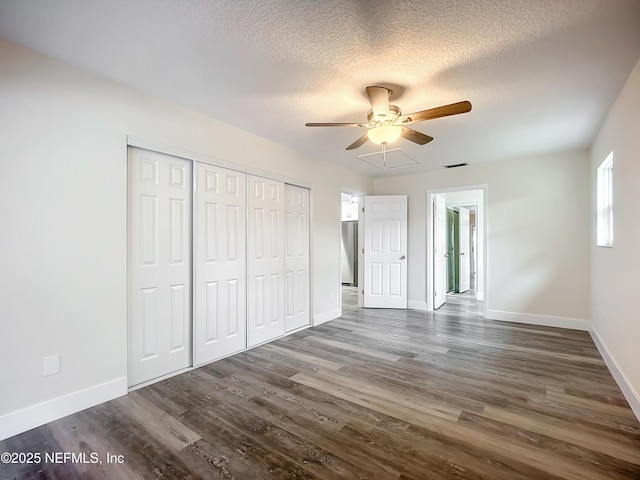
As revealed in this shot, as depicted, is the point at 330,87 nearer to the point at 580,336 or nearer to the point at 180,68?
the point at 180,68

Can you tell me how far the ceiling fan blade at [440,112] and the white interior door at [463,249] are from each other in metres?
5.86

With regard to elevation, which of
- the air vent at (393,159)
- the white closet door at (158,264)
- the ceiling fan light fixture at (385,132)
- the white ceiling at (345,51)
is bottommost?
the white closet door at (158,264)

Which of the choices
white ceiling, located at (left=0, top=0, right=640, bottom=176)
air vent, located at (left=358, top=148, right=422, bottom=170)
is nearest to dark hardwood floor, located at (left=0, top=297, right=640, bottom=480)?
white ceiling, located at (left=0, top=0, right=640, bottom=176)

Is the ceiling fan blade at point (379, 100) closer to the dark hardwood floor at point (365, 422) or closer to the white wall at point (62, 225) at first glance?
the white wall at point (62, 225)

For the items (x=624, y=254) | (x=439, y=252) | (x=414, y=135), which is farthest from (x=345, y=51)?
(x=439, y=252)

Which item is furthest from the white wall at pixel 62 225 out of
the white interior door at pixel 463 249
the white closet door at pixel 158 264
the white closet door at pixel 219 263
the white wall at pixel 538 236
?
the white interior door at pixel 463 249

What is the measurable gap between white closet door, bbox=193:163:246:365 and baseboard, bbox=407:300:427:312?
10.6ft

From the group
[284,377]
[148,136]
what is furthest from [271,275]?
[148,136]

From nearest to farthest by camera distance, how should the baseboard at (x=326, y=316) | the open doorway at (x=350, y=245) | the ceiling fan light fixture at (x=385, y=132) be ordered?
the ceiling fan light fixture at (x=385, y=132)
the baseboard at (x=326, y=316)
the open doorway at (x=350, y=245)

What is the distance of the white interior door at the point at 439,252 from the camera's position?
550cm

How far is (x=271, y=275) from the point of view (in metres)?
3.81

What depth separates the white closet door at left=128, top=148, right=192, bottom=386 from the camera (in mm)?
2576

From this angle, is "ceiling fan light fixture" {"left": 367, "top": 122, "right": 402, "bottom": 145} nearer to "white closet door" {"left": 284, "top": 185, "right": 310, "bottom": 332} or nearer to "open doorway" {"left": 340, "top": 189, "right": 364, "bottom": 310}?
"white closet door" {"left": 284, "top": 185, "right": 310, "bottom": 332}

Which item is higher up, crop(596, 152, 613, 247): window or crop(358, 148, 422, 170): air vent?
crop(358, 148, 422, 170): air vent
